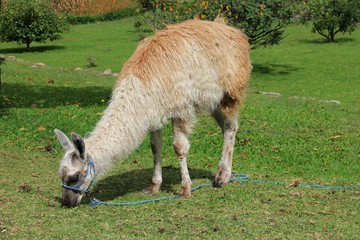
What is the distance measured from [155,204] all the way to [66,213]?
3.43ft

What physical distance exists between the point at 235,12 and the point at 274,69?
360 cm

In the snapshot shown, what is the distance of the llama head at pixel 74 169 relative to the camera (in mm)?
6656

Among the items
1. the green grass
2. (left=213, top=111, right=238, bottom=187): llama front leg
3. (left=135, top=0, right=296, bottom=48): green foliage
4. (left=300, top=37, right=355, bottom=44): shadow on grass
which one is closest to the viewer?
the green grass

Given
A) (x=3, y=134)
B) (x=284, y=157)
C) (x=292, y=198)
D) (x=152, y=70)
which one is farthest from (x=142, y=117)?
(x=3, y=134)

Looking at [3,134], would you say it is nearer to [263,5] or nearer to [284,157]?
[284,157]

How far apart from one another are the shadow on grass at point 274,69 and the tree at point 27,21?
11.0m

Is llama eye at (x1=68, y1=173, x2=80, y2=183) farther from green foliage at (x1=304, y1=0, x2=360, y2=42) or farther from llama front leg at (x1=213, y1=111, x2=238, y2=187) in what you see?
green foliage at (x1=304, y1=0, x2=360, y2=42)

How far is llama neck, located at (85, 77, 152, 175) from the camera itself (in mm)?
6879

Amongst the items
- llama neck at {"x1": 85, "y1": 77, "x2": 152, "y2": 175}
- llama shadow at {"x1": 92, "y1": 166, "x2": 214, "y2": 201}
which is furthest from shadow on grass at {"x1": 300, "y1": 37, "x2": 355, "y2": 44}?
llama neck at {"x1": 85, "y1": 77, "x2": 152, "y2": 175}

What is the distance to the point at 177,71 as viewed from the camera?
293 inches

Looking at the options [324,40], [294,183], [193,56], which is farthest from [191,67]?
[324,40]

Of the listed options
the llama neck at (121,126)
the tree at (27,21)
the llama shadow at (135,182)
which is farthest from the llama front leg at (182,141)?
the tree at (27,21)

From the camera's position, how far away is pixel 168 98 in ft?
24.2

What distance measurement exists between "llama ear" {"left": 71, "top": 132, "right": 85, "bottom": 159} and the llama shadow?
1.11 metres
